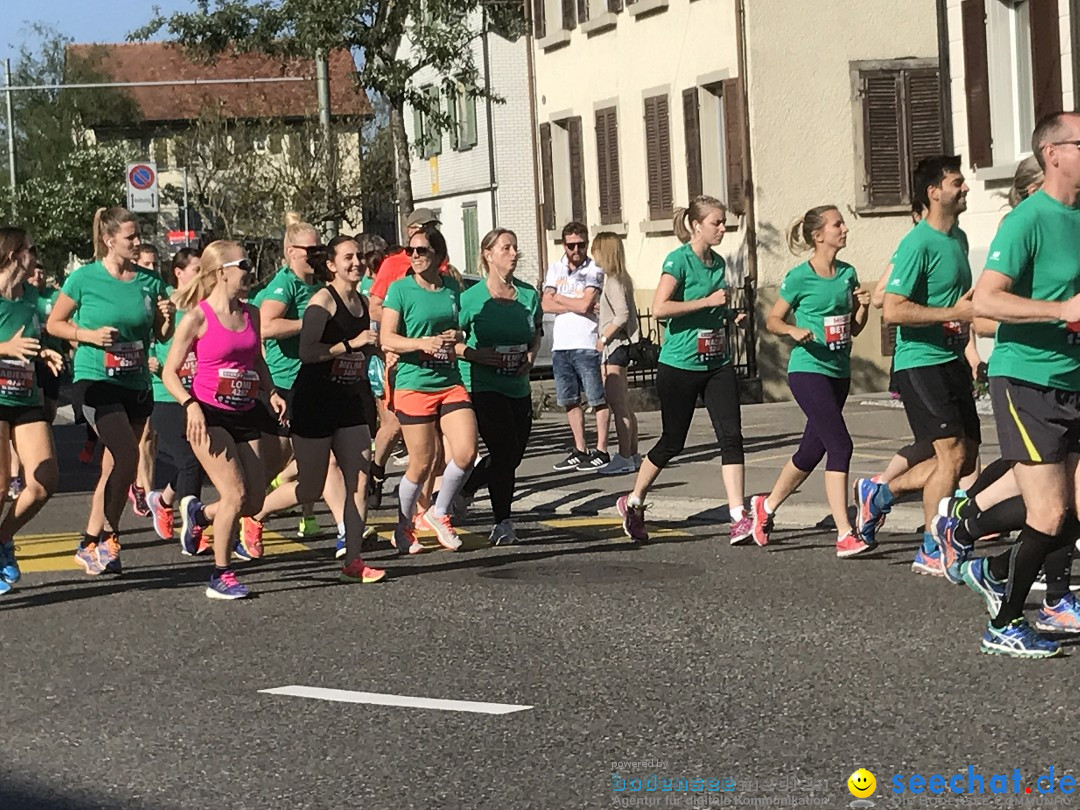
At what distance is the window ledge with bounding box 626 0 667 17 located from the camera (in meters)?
29.0

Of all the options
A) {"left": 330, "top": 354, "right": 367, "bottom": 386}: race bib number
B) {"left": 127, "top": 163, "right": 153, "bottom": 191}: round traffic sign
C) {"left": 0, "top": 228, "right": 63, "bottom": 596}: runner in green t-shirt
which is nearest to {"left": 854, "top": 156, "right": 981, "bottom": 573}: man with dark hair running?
{"left": 330, "top": 354, "right": 367, "bottom": 386}: race bib number

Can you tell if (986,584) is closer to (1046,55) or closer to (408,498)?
(408,498)

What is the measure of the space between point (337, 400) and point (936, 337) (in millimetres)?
3135

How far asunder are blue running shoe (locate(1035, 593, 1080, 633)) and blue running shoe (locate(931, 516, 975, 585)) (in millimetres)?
731

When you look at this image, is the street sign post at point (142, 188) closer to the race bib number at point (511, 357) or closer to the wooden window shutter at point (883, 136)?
the wooden window shutter at point (883, 136)

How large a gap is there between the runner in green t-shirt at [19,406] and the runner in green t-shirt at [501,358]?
2.55 m

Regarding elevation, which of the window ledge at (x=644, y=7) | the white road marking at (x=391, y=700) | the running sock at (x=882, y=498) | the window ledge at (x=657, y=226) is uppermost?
the window ledge at (x=644, y=7)

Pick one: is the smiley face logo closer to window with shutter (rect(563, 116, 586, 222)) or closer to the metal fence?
the metal fence

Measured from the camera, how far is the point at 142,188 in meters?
31.1

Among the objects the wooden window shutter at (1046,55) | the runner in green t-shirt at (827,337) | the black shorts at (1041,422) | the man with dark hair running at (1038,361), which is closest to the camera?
the man with dark hair running at (1038,361)

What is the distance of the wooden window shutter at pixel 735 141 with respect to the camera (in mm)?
26609

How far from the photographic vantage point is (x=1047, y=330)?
26.5 feet

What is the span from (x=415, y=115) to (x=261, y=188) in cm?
556

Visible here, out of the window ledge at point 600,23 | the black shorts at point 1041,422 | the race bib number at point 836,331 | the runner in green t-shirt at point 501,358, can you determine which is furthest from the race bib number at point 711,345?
the window ledge at point 600,23
